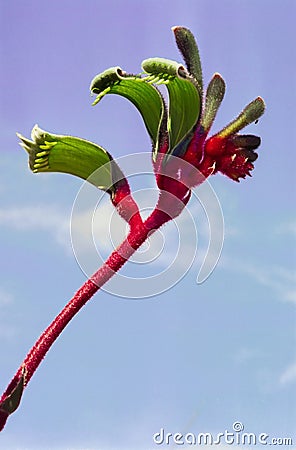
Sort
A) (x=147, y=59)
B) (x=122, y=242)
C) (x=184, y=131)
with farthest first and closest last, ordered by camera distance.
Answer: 1. (x=122, y=242)
2. (x=184, y=131)
3. (x=147, y=59)

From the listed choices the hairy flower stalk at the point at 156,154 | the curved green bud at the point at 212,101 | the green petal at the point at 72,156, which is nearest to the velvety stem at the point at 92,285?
the hairy flower stalk at the point at 156,154

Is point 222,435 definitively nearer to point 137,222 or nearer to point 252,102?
point 137,222

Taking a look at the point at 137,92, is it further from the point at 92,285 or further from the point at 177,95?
the point at 92,285

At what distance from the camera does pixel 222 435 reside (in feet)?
5.93

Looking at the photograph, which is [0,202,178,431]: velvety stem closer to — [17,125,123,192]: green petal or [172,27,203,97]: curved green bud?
[17,125,123,192]: green petal

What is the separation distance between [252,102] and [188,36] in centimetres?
19

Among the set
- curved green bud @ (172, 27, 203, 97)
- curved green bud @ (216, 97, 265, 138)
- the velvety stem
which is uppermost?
curved green bud @ (172, 27, 203, 97)

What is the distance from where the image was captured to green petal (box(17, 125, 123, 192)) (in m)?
1.58

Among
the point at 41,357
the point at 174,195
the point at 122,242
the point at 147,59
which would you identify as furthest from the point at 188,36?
the point at 41,357

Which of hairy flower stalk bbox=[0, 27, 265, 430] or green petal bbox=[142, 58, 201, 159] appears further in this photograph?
hairy flower stalk bbox=[0, 27, 265, 430]

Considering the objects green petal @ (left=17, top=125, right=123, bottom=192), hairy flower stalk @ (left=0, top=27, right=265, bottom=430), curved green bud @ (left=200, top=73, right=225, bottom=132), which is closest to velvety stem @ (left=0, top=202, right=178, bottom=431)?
hairy flower stalk @ (left=0, top=27, right=265, bottom=430)

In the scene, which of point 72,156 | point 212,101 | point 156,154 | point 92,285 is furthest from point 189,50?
point 92,285

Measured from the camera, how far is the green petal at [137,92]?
146 centimetres

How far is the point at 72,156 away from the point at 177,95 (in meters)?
0.29
